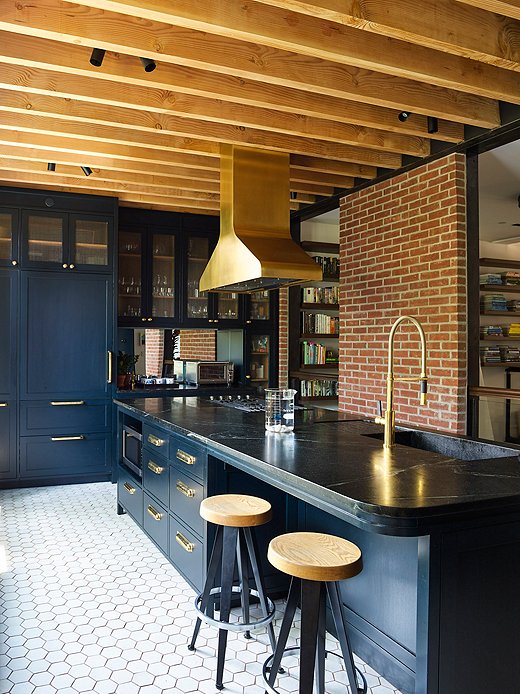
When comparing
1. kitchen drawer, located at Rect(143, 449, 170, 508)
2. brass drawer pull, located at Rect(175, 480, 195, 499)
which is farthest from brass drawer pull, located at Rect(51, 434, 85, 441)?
brass drawer pull, located at Rect(175, 480, 195, 499)

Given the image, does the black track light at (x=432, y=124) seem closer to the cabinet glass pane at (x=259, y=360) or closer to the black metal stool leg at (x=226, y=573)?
the black metal stool leg at (x=226, y=573)

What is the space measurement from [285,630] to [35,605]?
5.36 feet

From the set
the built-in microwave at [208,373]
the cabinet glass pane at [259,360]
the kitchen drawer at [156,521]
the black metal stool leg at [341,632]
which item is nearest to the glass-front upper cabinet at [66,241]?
the built-in microwave at [208,373]

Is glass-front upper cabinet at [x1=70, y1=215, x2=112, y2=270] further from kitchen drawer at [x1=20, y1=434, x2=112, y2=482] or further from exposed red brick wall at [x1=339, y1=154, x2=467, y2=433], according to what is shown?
exposed red brick wall at [x1=339, y1=154, x2=467, y2=433]

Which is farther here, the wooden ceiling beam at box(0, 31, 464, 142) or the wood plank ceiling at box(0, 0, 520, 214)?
the wooden ceiling beam at box(0, 31, 464, 142)

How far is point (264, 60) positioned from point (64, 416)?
3.65m

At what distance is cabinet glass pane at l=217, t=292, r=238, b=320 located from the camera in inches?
241

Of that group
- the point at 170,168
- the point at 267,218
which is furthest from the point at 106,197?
the point at 267,218

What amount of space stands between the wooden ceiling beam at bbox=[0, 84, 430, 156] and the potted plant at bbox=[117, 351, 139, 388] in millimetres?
2492

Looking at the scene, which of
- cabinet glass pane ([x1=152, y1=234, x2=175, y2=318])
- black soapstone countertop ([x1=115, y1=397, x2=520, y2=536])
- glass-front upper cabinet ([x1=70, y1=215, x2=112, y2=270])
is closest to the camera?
black soapstone countertop ([x1=115, y1=397, x2=520, y2=536])

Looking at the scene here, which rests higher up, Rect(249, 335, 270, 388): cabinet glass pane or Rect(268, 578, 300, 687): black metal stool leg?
Rect(249, 335, 270, 388): cabinet glass pane

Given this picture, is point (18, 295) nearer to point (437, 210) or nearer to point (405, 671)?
point (437, 210)

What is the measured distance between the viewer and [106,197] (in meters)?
5.41

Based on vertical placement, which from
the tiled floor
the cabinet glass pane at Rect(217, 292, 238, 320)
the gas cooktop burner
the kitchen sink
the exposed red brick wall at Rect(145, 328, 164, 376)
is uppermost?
the cabinet glass pane at Rect(217, 292, 238, 320)
